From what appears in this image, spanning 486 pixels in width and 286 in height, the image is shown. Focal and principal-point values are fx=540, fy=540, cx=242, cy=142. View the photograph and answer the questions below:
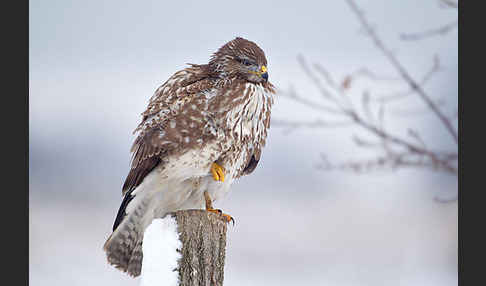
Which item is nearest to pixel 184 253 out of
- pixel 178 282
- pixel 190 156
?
pixel 178 282

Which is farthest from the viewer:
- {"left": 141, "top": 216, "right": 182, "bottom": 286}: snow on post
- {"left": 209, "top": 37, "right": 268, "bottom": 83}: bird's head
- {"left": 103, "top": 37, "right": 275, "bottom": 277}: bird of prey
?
{"left": 209, "top": 37, "right": 268, "bottom": 83}: bird's head

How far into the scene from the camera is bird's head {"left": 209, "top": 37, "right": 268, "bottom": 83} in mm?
3150

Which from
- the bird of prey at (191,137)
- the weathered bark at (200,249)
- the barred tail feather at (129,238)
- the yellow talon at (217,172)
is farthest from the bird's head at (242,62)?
the weathered bark at (200,249)

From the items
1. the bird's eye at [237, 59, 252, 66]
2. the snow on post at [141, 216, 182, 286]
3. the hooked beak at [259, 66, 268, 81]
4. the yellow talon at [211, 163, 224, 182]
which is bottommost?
the snow on post at [141, 216, 182, 286]

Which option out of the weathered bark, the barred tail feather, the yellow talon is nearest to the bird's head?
the yellow talon

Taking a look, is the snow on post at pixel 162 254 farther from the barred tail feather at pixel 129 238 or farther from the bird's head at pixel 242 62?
the bird's head at pixel 242 62

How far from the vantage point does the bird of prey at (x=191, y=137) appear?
3.05 meters

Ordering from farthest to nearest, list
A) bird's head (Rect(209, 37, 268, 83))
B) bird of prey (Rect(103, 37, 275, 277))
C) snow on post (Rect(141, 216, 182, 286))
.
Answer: bird's head (Rect(209, 37, 268, 83)) < bird of prey (Rect(103, 37, 275, 277)) < snow on post (Rect(141, 216, 182, 286))

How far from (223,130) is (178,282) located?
3.47 feet

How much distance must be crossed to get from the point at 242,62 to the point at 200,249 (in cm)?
129

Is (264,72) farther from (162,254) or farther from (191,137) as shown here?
(162,254)

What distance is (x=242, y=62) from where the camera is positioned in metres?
3.21

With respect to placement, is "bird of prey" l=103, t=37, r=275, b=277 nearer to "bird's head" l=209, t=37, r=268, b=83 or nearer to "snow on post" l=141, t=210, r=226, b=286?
"bird's head" l=209, t=37, r=268, b=83

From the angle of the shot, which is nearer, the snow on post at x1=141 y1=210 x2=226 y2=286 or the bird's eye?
the snow on post at x1=141 y1=210 x2=226 y2=286
